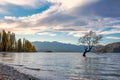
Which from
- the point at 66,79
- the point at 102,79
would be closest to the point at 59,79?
the point at 66,79

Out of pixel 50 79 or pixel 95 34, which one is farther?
pixel 95 34

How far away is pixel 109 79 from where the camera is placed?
109 feet

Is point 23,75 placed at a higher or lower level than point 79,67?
higher

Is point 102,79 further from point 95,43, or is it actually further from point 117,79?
point 95,43

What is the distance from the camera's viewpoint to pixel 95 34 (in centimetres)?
13688

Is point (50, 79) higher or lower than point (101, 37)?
lower

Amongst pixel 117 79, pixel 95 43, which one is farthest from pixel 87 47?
pixel 117 79

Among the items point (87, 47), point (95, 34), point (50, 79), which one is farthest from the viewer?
point (95, 34)

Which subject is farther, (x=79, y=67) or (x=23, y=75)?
(x=79, y=67)

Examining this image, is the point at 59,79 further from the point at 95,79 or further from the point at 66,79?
the point at 95,79

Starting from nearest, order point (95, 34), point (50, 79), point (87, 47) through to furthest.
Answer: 1. point (50, 79)
2. point (87, 47)
3. point (95, 34)

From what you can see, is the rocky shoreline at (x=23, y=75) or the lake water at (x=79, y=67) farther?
the lake water at (x=79, y=67)

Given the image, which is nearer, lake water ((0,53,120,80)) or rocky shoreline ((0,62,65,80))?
rocky shoreline ((0,62,65,80))

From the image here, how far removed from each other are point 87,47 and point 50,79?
96983 millimetres
